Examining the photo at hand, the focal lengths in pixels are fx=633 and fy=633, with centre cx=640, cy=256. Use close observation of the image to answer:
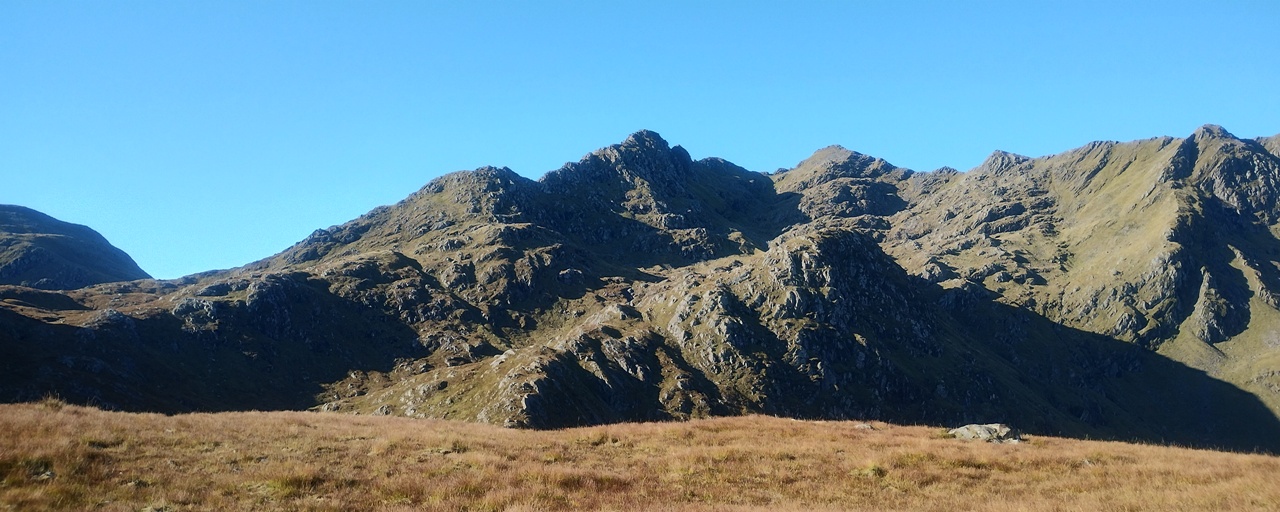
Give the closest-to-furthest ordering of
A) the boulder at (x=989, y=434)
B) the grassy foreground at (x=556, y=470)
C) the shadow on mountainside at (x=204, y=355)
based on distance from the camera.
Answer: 1. the grassy foreground at (x=556, y=470)
2. the boulder at (x=989, y=434)
3. the shadow on mountainside at (x=204, y=355)

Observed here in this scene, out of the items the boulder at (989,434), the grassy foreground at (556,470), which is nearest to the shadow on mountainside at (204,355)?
the grassy foreground at (556,470)

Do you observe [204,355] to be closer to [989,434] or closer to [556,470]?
[556,470]

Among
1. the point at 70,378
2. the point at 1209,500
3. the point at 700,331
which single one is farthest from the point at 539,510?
the point at 700,331

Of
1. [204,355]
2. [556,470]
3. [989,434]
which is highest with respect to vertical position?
[989,434]

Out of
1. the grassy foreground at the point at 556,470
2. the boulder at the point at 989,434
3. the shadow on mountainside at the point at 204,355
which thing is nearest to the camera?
the grassy foreground at the point at 556,470

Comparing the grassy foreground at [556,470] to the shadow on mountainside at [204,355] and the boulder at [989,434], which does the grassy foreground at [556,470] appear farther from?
the shadow on mountainside at [204,355]

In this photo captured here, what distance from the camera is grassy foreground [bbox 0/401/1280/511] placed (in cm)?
1920

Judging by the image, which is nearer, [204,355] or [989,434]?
[989,434]

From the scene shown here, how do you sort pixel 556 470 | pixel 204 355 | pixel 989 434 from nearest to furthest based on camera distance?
pixel 556 470 → pixel 989 434 → pixel 204 355

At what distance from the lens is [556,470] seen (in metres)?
23.9

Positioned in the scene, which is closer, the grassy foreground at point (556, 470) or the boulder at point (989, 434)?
the grassy foreground at point (556, 470)

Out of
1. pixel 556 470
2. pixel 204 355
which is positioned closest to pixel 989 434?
pixel 556 470

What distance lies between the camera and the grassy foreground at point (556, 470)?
19.2 metres

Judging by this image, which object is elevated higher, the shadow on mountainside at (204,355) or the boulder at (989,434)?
the boulder at (989,434)
